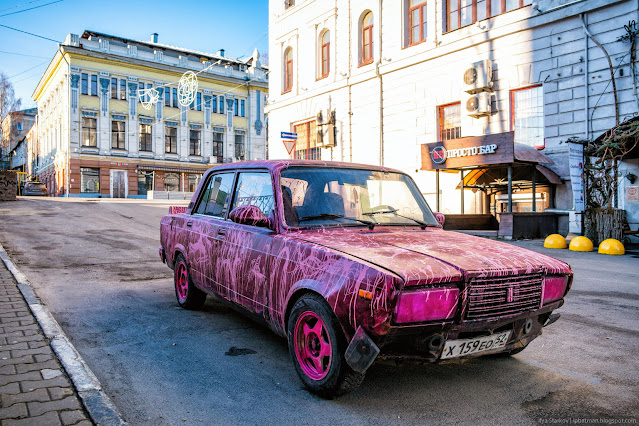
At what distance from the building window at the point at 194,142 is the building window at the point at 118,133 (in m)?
6.29

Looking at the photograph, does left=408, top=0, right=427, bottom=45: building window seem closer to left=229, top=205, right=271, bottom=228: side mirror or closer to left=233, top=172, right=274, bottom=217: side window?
left=233, top=172, right=274, bottom=217: side window

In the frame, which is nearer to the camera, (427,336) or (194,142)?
(427,336)

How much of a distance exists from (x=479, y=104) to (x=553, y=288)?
46.1ft

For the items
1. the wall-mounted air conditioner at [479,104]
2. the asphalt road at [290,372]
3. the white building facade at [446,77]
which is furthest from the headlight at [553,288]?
the wall-mounted air conditioner at [479,104]

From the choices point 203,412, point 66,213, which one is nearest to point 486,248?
point 203,412

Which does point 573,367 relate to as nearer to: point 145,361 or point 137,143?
point 145,361

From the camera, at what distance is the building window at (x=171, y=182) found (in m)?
44.7

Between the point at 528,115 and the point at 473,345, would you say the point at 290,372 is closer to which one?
the point at 473,345

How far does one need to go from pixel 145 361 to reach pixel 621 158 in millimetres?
12555

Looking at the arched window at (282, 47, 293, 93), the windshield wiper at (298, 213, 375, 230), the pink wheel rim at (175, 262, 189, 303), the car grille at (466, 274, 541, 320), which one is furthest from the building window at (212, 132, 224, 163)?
the car grille at (466, 274, 541, 320)

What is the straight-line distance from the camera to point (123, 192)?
42156mm

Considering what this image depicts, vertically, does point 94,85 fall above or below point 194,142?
above

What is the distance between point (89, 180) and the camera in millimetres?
40844

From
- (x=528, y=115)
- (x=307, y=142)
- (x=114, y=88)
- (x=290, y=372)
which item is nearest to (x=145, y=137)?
(x=114, y=88)
